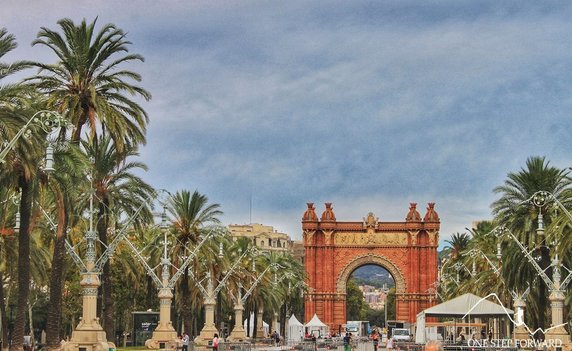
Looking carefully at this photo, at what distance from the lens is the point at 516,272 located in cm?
4912

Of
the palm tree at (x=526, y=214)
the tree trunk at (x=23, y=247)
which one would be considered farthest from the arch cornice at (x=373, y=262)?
the tree trunk at (x=23, y=247)

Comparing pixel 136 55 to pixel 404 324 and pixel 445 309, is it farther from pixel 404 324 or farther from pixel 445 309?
pixel 404 324

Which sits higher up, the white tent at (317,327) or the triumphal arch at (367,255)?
the triumphal arch at (367,255)

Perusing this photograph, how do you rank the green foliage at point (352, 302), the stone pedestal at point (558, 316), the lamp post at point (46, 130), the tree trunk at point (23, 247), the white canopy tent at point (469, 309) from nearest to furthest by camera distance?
the lamp post at point (46, 130), the tree trunk at point (23, 247), the stone pedestal at point (558, 316), the white canopy tent at point (469, 309), the green foliage at point (352, 302)

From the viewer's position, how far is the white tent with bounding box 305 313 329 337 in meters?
84.9

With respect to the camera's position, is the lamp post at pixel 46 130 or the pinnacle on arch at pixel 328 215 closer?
the lamp post at pixel 46 130

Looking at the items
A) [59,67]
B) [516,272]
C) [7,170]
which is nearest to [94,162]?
[59,67]

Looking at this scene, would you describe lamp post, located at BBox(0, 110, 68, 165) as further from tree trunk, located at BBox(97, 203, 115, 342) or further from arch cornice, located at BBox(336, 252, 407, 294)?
arch cornice, located at BBox(336, 252, 407, 294)

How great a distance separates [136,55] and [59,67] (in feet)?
10.7

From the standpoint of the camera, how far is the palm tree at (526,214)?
4750 cm

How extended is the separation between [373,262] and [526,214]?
183ft

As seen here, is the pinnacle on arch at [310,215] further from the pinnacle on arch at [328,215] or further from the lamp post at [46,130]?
the lamp post at [46,130]

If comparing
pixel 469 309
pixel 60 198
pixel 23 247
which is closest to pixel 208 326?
pixel 469 309

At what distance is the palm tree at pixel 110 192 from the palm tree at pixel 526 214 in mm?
19556
